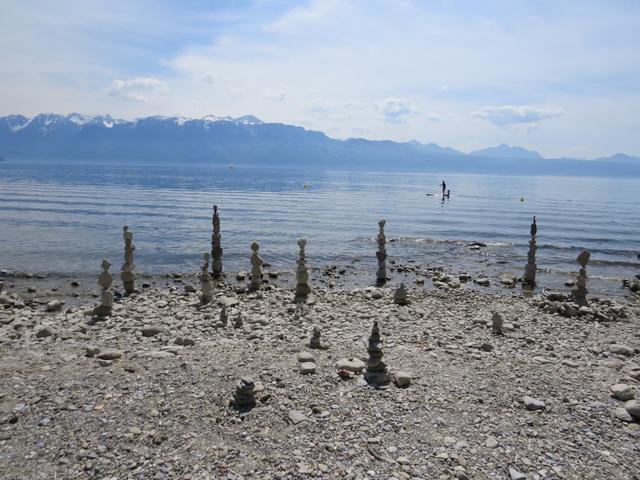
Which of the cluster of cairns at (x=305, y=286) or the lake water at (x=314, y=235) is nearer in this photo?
the cluster of cairns at (x=305, y=286)

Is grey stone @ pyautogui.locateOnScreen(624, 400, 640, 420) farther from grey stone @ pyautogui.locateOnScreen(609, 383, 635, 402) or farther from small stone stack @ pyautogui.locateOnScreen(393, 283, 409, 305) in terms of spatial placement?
small stone stack @ pyautogui.locateOnScreen(393, 283, 409, 305)

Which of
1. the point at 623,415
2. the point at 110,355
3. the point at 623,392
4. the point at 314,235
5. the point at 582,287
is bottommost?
the point at 314,235

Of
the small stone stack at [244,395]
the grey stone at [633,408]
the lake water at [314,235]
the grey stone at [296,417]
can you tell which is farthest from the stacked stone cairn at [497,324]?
the lake water at [314,235]

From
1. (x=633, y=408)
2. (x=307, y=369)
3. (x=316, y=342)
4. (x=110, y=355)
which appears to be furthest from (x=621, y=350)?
(x=110, y=355)

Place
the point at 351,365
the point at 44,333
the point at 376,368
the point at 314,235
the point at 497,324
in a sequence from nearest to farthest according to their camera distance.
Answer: the point at 376,368 → the point at 351,365 → the point at 44,333 → the point at 497,324 → the point at 314,235

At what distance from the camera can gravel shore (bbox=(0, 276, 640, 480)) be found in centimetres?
736

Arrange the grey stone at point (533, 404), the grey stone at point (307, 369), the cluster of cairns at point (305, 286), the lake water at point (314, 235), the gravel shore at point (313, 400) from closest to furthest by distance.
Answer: the gravel shore at point (313, 400) < the grey stone at point (533, 404) < the grey stone at point (307, 369) < the cluster of cairns at point (305, 286) < the lake water at point (314, 235)

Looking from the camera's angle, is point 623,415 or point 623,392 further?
point 623,392

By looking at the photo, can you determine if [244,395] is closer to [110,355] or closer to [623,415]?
[110,355]

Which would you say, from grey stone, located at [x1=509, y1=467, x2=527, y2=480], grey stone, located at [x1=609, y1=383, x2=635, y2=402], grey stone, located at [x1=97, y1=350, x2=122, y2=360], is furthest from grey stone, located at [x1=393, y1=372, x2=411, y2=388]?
grey stone, located at [x1=97, y1=350, x2=122, y2=360]

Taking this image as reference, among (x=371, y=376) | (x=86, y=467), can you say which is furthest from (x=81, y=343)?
(x=371, y=376)

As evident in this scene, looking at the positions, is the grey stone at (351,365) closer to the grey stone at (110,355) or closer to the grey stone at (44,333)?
the grey stone at (110,355)

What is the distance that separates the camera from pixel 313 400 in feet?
30.1

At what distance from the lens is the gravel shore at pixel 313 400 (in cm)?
736
